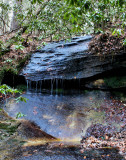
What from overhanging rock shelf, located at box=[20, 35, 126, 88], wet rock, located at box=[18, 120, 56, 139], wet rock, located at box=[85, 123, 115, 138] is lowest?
wet rock, located at box=[18, 120, 56, 139]

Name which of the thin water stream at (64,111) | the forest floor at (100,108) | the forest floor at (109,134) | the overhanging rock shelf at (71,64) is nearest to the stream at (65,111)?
the thin water stream at (64,111)

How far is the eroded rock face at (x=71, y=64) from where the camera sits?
26.8 ft

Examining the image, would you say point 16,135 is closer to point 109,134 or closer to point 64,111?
point 64,111

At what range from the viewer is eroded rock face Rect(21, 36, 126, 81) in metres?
8.17

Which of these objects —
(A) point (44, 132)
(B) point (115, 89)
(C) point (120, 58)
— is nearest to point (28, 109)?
(A) point (44, 132)

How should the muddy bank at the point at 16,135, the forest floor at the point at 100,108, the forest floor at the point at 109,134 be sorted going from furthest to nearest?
the forest floor at the point at 100,108 < the forest floor at the point at 109,134 < the muddy bank at the point at 16,135

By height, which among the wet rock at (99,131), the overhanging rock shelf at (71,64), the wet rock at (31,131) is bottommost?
the wet rock at (31,131)

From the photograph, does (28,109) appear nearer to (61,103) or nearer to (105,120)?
(61,103)

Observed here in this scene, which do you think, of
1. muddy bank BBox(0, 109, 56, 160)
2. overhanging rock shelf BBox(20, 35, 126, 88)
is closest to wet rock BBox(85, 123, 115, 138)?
muddy bank BBox(0, 109, 56, 160)

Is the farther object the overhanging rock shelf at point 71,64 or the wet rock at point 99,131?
the overhanging rock shelf at point 71,64

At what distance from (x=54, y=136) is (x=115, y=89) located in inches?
200

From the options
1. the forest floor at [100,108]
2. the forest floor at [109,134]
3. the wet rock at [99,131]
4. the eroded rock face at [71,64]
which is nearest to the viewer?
the forest floor at [109,134]

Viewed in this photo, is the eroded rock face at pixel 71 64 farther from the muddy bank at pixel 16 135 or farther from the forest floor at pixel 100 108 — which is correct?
the muddy bank at pixel 16 135

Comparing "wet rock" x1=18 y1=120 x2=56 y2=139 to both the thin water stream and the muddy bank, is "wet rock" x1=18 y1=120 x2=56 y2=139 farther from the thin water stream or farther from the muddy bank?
the thin water stream
